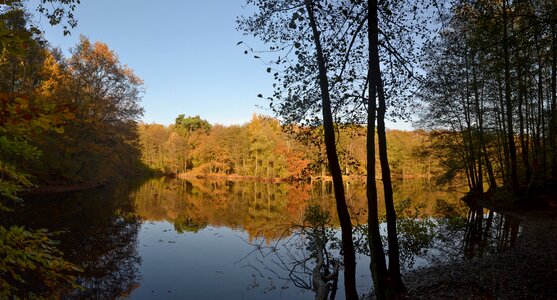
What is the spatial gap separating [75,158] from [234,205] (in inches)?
611

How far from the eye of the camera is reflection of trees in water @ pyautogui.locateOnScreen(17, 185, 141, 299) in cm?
1084

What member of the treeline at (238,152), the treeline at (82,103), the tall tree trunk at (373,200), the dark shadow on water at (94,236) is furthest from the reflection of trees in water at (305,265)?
the treeline at (238,152)

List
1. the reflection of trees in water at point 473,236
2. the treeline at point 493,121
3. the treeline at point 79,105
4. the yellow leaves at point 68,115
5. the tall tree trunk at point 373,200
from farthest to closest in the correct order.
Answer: the treeline at point 79,105
the treeline at point 493,121
the reflection of trees in water at point 473,236
the tall tree trunk at point 373,200
the yellow leaves at point 68,115

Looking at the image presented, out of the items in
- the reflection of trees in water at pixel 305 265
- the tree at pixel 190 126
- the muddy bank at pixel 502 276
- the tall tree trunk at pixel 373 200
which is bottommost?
the reflection of trees in water at pixel 305 265

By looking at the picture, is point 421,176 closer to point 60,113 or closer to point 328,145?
point 328,145

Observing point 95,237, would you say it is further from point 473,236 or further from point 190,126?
point 190,126

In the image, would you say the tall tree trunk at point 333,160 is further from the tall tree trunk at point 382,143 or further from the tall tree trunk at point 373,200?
the tall tree trunk at point 382,143

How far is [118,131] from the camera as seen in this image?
35.2m

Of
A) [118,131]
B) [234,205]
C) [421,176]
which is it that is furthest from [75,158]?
[421,176]

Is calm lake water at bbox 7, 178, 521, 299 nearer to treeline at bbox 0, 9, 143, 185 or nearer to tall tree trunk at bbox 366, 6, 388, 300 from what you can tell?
tall tree trunk at bbox 366, 6, 388, 300

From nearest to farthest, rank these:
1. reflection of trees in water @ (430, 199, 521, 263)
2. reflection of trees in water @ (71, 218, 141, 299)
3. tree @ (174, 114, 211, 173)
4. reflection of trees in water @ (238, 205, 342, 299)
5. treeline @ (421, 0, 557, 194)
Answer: reflection of trees in water @ (238, 205, 342, 299) < reflection of trees in water @ (71, 218, 141, 299) < reflection of trees in water @ (430, 199, 521, 263) < treeline @ (421, 0, 557, 194) < tree @ (174, 114, 211, 173)

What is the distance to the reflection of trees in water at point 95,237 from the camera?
10.8 m

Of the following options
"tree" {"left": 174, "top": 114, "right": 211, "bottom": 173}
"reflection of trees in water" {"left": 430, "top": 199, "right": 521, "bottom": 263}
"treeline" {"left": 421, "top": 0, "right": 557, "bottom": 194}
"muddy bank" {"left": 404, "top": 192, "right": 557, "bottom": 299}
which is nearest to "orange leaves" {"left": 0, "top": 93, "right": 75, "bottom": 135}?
"muddy bank" {"left": 404, "top": 192, "right": 557, "bottom": 299}

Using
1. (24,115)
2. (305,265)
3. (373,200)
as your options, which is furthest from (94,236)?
(24,115)
